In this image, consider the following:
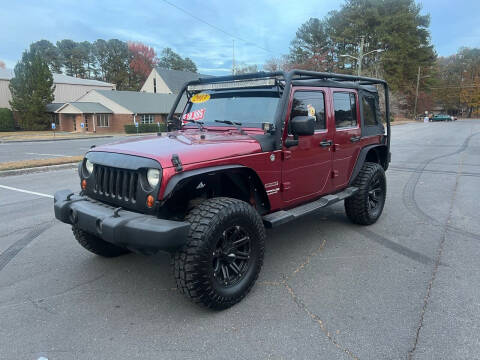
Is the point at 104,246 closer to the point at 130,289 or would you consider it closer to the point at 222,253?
the point at 130,289

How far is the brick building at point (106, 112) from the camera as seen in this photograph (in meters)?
40.8

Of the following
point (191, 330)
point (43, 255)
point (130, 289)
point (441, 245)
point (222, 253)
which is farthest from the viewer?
point (441, 245)

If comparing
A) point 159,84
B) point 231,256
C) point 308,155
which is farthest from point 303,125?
point 159,84

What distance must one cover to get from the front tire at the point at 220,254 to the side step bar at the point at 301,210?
11.9 inches

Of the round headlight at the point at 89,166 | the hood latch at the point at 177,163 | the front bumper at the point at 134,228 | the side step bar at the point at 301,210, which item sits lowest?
the side step bar at the point at 301,210

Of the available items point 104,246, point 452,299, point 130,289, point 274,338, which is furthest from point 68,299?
point 452,299

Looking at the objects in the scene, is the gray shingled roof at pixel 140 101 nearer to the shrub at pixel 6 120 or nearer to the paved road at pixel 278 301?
the shrub at pixel 6 120

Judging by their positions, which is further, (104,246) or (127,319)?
(104,246)

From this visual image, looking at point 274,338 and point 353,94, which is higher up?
point 353,94

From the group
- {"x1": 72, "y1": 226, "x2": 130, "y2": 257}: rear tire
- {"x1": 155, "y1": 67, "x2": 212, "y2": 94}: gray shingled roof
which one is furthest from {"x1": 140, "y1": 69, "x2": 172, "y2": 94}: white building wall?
{"x1": 72, "y1": 226, "x2": 130, "y2": 257}: rear tire

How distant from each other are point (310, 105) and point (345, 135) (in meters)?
0.86

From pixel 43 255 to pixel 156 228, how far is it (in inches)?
97.0

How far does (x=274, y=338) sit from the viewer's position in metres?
2.71

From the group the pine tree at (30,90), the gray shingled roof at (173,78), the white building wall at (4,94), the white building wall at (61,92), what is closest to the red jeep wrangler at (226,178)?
the pine tree at (30,90)
